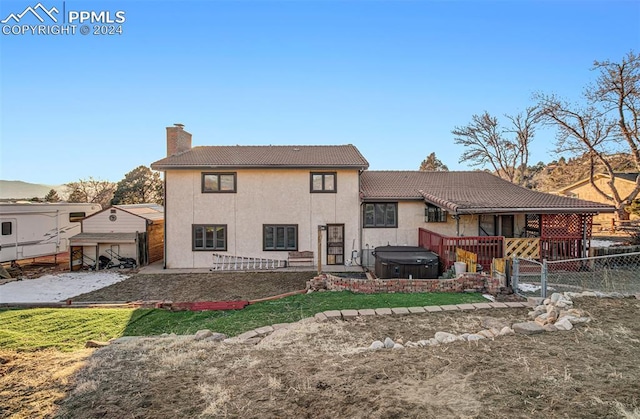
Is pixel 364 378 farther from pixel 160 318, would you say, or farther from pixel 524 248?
pixel 524 248

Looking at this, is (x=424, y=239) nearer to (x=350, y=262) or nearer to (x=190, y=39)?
(x=350, y=262)

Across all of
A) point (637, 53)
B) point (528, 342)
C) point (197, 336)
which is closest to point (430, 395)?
point (528, 342)

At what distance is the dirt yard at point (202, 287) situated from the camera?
35.3 feet

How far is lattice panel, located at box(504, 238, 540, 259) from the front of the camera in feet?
41.6

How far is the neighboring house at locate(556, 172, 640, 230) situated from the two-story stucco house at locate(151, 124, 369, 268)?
24251 millimetres

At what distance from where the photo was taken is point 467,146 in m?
31.5

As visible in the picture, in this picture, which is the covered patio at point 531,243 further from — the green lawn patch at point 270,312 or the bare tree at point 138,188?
the bare tree at point 138,188

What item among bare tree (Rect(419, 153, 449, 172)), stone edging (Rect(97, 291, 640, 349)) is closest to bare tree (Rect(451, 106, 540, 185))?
bare tree (Rect(419, 153, 449, 172))

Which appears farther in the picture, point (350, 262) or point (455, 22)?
point (350, 262)

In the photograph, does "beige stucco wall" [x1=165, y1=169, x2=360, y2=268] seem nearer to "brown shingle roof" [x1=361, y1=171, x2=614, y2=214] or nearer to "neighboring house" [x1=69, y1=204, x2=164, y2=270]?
"brown shingle roof" [x1=361, y1=171, x2=614, y2=214]

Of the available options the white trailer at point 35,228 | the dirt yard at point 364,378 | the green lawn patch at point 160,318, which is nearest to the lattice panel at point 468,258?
the green lawn patch at point 160,318

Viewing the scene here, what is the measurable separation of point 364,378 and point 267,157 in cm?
1354

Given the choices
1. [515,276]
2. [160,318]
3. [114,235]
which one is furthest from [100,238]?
[515,276]

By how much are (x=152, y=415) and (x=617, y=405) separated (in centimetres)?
465
